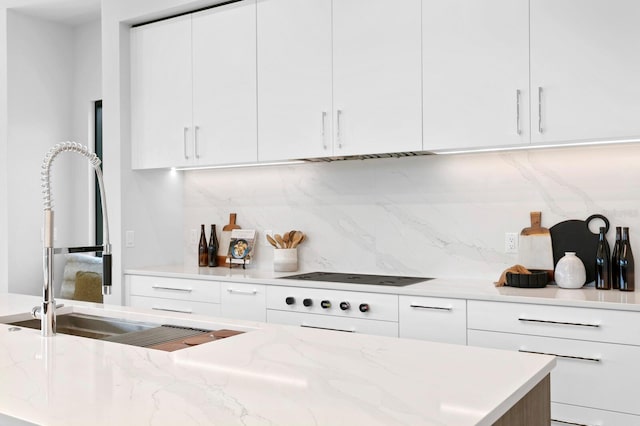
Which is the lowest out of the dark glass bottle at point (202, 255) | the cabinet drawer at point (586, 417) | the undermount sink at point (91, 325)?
the cabinet drawer at point (586, 417)

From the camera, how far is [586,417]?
99.6 inches

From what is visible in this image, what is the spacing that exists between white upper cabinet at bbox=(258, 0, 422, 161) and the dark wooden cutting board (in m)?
0.82

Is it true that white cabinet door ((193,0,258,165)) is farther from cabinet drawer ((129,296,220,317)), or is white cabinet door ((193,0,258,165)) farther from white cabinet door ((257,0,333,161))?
cabinet drawer ((129,296,220,317))

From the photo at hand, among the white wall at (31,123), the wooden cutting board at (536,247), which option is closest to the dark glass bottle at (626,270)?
the wooden cutting board at (536,247)

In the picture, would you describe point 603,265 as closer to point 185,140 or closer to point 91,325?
point 91,325

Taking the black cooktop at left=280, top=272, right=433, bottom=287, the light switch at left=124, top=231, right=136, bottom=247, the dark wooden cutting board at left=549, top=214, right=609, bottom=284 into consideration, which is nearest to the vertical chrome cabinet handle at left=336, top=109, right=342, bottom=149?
the black cooktop at left=280, top=272, right=433, bottom=287

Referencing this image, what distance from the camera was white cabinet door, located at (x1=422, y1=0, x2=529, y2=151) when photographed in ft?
9.48

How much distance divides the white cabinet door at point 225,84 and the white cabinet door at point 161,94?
91 mm

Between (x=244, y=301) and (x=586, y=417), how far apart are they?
185 centimetres

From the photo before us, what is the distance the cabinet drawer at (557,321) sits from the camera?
96.0 inches

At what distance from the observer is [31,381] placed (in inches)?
54.7

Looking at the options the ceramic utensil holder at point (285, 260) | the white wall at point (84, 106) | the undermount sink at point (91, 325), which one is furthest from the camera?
the white wall at point (84, 106)

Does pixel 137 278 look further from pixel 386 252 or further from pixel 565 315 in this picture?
pixel 565 315

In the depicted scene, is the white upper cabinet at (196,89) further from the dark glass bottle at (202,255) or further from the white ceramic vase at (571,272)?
the white ceramic vase at (571,272)
